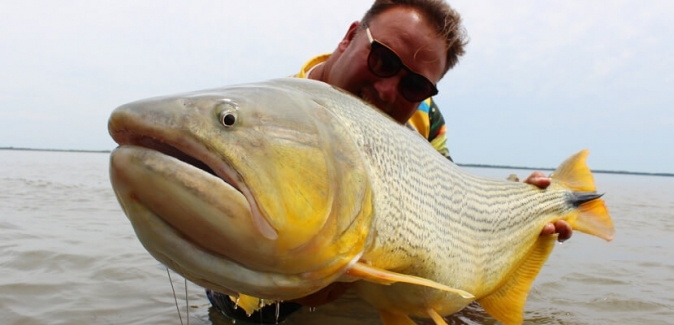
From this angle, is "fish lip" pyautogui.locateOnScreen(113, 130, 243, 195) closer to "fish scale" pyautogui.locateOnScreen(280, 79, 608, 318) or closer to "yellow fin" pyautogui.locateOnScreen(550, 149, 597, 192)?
"fish scale" pyautogui.locateOnScreen(280, 79, 608, 318)

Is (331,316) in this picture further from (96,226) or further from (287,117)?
(96,226)

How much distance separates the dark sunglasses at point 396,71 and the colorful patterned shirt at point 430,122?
698 millimetres

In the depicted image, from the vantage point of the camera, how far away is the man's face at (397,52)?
9.21 feet

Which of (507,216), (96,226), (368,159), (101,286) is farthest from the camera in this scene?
(96,226)

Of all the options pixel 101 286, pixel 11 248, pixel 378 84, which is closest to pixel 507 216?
pixel 378 84

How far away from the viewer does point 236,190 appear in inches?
42.3

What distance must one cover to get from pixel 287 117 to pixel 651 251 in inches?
255

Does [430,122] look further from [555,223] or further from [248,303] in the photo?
[248,303]

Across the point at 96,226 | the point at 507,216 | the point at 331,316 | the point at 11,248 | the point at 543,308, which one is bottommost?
the point at 96,226

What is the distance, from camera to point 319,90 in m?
1.63

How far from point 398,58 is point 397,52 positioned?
0.10 m

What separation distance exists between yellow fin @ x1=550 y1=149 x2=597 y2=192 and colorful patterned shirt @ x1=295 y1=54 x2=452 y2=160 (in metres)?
0.95

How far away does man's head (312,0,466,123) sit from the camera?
9.21 ft

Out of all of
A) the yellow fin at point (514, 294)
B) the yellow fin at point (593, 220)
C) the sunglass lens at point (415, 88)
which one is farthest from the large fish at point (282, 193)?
the yellow fin at point (593, 220)
